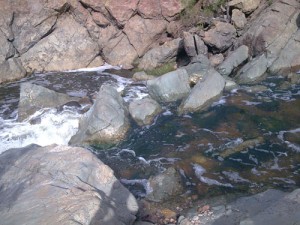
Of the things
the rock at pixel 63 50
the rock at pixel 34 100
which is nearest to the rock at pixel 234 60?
the rock at pixel 34 100

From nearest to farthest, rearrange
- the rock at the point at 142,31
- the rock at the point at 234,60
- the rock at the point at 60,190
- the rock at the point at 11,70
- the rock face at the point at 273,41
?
the rock at the point at 60,190, the rock face at the point at 273,41, the rock at the point at 234,60, the rock at the point at 11,70, the rock at the point at 142,31

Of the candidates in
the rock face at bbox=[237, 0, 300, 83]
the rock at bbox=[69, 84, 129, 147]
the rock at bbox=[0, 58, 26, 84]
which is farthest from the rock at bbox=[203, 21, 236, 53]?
the rock at bbox=[0, 58, 26, 84]

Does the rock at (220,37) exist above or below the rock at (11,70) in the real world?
above

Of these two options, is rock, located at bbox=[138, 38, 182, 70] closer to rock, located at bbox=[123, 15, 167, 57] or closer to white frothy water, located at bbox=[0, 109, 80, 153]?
rock, located at bbox=[123, 15, 167, 57]

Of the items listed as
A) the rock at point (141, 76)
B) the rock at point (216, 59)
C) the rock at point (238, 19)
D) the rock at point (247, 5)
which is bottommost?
the rock at point (141, 76)

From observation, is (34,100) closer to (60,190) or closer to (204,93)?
(204,93)

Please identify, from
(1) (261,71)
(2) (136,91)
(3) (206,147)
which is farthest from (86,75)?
(3) (206,147)

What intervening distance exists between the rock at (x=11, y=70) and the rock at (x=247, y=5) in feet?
26.1

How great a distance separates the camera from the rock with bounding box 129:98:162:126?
9.23 meters

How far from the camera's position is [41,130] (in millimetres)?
9203

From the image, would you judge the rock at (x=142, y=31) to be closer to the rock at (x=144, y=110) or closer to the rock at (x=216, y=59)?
the rock at (x=216, y=59)

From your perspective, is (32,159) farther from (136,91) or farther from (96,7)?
(96,7)

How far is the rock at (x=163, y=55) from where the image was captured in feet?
44.2

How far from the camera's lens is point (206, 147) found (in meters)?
7.86
